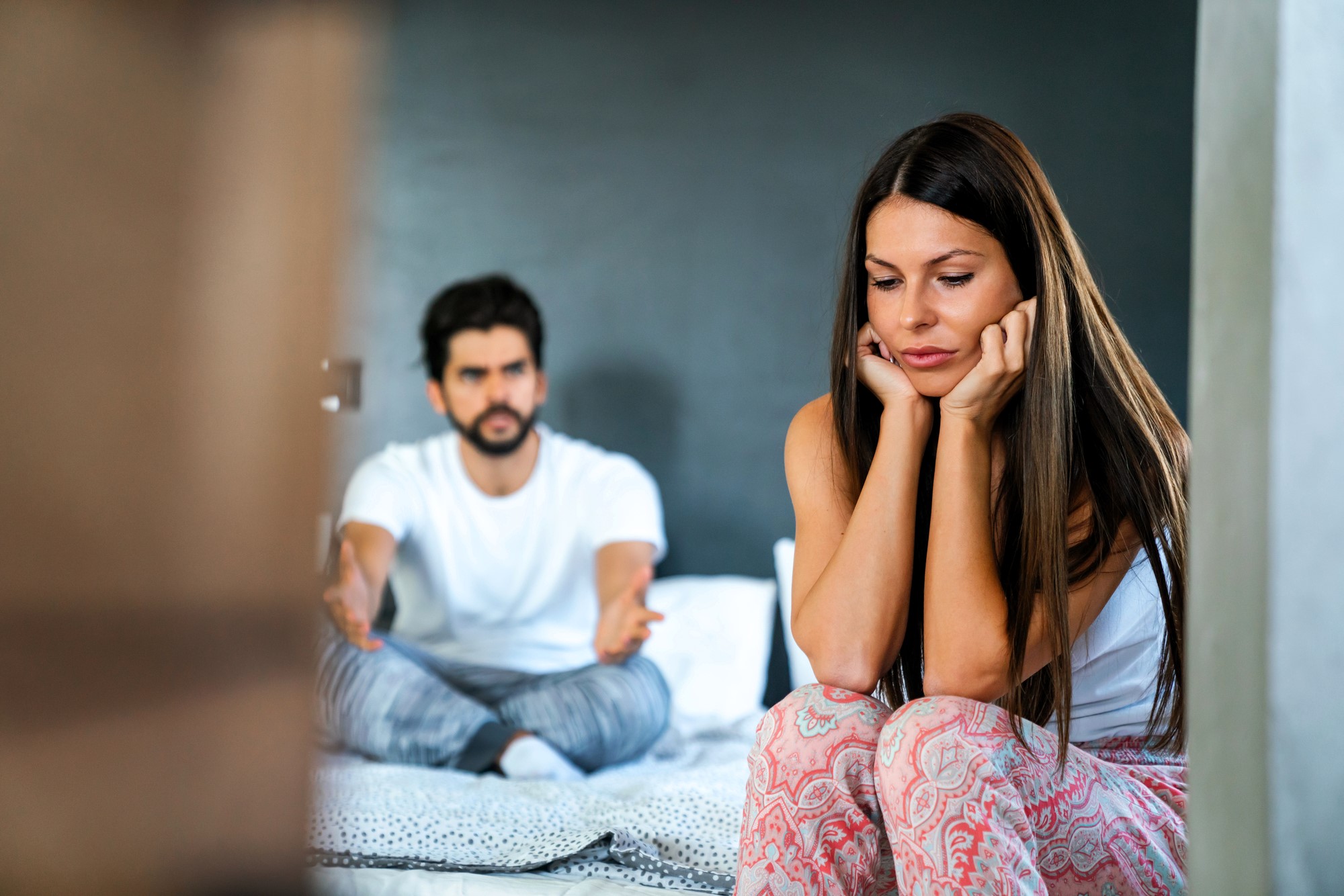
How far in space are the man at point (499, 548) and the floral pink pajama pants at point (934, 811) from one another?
48.8 inches

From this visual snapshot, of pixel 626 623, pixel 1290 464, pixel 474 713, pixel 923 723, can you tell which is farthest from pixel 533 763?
pixel 1290 464

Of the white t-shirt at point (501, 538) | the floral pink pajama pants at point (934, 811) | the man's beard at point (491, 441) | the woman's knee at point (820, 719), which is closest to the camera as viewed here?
the floral pink pajama pants at point (934, 811)

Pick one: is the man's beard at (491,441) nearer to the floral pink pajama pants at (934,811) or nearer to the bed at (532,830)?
the bed at (532,830)

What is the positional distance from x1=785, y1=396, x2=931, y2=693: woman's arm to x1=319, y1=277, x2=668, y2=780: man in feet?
3.21

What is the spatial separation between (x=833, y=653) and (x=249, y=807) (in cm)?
93

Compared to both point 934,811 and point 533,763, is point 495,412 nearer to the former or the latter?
point 533,763

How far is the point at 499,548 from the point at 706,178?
1.26m

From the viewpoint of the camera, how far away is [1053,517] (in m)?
1.20

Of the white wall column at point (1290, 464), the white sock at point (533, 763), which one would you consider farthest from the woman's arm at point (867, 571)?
the white sock at point (533, 763)

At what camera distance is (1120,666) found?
4.43ft

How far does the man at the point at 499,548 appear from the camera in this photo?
2305 mm

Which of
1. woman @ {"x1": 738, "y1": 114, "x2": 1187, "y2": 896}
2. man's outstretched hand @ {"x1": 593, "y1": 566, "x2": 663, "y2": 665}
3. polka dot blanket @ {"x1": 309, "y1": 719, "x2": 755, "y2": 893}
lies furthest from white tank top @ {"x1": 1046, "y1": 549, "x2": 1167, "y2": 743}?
man's outstretched hand @ {"x1": 593, "y1": 566, "x2": 663, "y2": 665}

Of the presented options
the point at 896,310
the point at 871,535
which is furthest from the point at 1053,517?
the point at 896,310

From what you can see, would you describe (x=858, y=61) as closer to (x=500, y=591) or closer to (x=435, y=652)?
(x=500, y=591)
